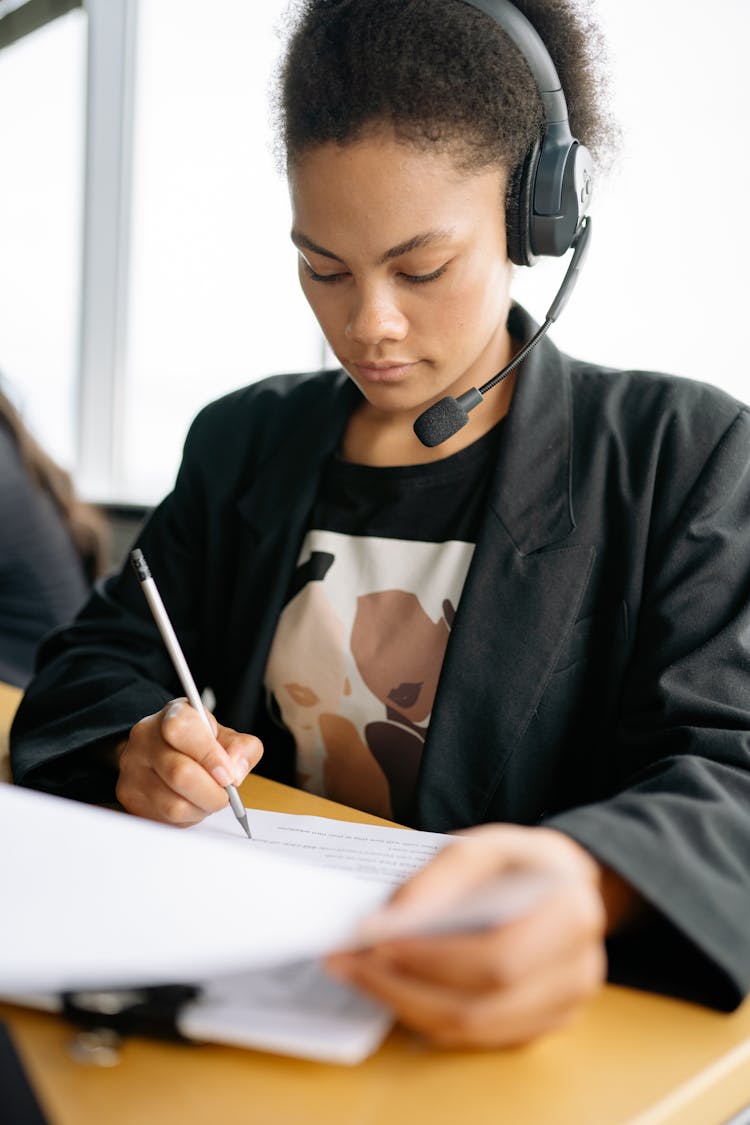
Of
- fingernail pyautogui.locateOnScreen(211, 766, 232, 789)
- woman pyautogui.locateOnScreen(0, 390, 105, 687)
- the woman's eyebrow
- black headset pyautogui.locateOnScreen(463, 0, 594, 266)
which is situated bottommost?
woman pyautogui.locateOnScreen(0, 390, 105, 687)

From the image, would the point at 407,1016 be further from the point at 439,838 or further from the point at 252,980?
the point at 439,838

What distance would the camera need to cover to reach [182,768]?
75cm

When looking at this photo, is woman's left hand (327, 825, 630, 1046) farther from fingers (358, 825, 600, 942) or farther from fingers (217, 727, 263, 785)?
fingers (217, 727, 263, 785)

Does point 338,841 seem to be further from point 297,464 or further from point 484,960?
point 297,464

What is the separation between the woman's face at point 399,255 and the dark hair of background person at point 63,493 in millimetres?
1031

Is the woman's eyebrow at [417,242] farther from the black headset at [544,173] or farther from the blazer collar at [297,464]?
the blazer collar at [297,464]

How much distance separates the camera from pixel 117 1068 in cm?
48

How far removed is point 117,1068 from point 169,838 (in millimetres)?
112

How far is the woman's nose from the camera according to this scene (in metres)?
0.85

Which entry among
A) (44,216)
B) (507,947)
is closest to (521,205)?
(507,947)

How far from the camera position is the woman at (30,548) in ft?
5.63

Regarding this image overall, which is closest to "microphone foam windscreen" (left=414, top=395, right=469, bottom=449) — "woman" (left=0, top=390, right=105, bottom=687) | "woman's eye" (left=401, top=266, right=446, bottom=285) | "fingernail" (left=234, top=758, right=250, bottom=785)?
"woman's eye" (left=401, top=266, right=446, bottom=285)

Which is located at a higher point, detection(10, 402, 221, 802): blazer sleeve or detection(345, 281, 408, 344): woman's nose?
detection(345, 281, 408, 344): woman's nose

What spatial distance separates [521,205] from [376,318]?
179 mm
